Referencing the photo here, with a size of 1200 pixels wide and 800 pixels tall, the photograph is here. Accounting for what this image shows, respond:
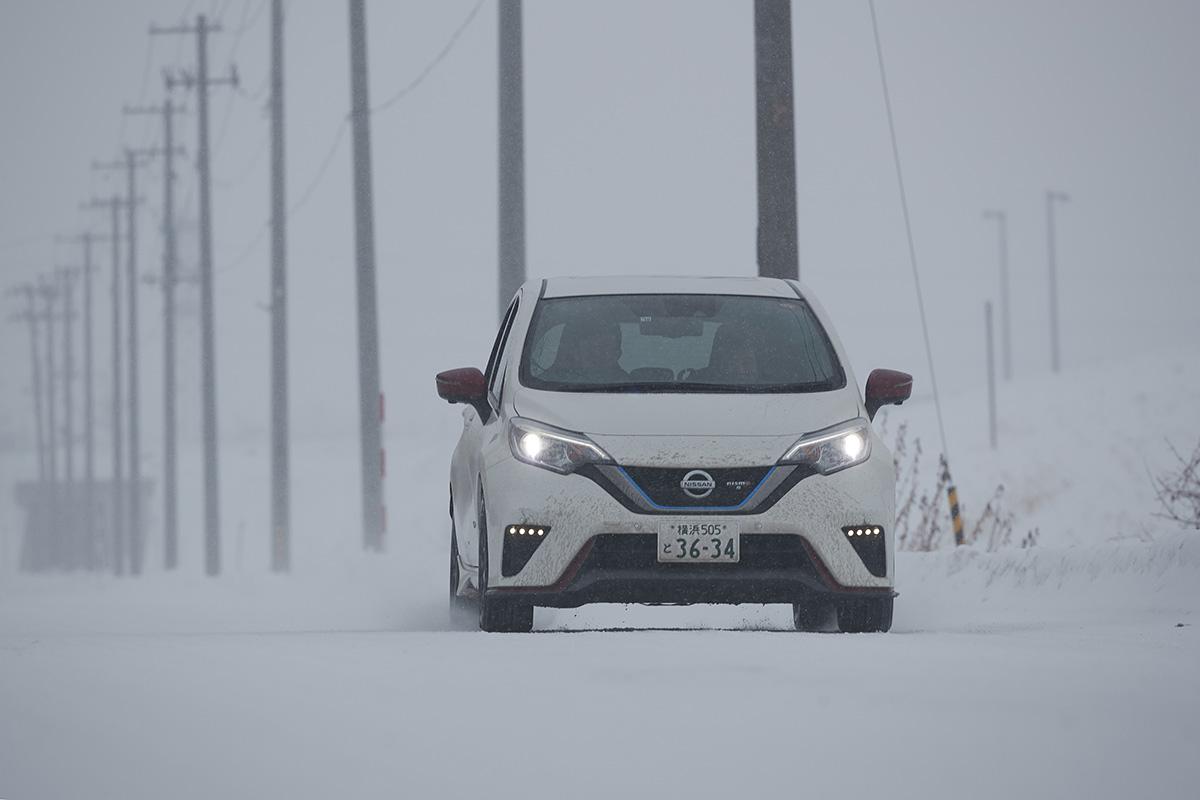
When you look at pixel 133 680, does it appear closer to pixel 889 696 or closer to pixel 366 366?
pixel 889 696

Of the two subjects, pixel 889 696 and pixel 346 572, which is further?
pixel 346 572

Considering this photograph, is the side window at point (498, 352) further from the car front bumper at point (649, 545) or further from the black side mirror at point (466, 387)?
the car front bumper at point (649, 545)

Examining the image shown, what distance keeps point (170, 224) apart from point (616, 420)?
4989cm

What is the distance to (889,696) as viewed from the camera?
19.6 ft

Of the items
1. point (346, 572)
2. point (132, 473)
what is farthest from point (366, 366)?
point (132, 473)

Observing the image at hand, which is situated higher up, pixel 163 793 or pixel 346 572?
pixel 163 793

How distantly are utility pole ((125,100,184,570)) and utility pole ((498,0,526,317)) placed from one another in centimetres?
3017

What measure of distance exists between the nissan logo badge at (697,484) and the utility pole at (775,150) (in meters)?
7.14

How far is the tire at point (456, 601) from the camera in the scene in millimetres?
10961

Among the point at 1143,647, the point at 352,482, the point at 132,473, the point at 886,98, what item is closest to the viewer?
the point at 1143,647

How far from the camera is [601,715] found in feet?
18.9

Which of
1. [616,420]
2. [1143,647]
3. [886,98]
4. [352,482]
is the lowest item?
[352,482]

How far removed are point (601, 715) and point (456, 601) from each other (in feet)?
18.1

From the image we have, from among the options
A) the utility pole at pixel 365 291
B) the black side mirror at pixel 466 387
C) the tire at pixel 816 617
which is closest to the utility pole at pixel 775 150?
the tire at pixel 816 617
